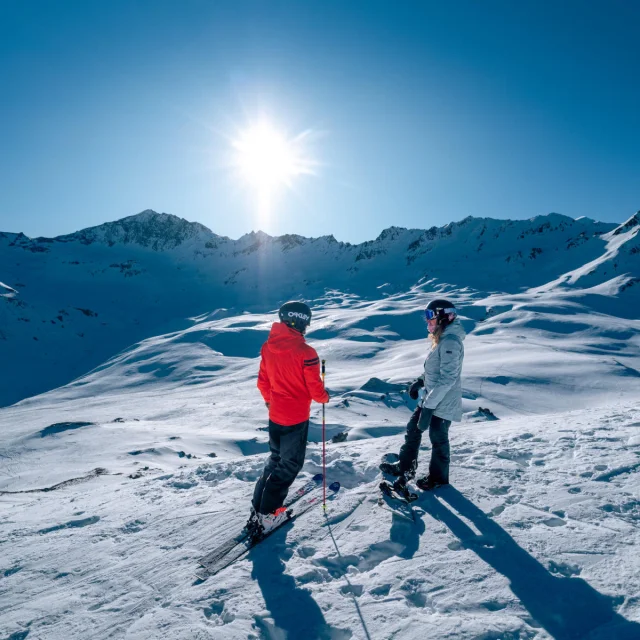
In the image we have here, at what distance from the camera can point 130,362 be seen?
56.3m

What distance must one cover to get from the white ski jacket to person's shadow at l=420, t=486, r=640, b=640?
1.30 metres

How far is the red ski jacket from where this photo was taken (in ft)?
15.0

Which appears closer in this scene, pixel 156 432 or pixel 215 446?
pixel 215 446

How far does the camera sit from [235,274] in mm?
158000

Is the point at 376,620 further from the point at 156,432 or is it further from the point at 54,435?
the point at 54,435

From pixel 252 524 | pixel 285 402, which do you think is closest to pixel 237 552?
pixel 252 524

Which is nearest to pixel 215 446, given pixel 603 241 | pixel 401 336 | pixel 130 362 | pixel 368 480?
pixel 368 480

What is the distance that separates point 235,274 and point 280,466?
520ft

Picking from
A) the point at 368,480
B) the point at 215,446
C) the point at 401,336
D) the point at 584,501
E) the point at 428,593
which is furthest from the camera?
the point at 401,336

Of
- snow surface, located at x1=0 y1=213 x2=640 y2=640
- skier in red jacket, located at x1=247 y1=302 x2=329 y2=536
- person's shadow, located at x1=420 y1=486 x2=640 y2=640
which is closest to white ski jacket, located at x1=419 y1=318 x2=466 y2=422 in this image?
snow surface, located at x1=0 y1=213 x2=640 y2=640

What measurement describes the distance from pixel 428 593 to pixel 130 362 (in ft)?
199

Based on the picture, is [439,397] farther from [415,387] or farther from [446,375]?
[415,387]

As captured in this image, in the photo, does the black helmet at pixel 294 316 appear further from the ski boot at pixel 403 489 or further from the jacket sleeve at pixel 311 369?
the ski boot at pixel 403 489

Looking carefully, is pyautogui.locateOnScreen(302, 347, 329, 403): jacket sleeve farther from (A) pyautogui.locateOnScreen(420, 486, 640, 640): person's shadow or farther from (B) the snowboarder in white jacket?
(A) pyautogui.locateOnScreen(420, 486, 640, 640): person's shadow
